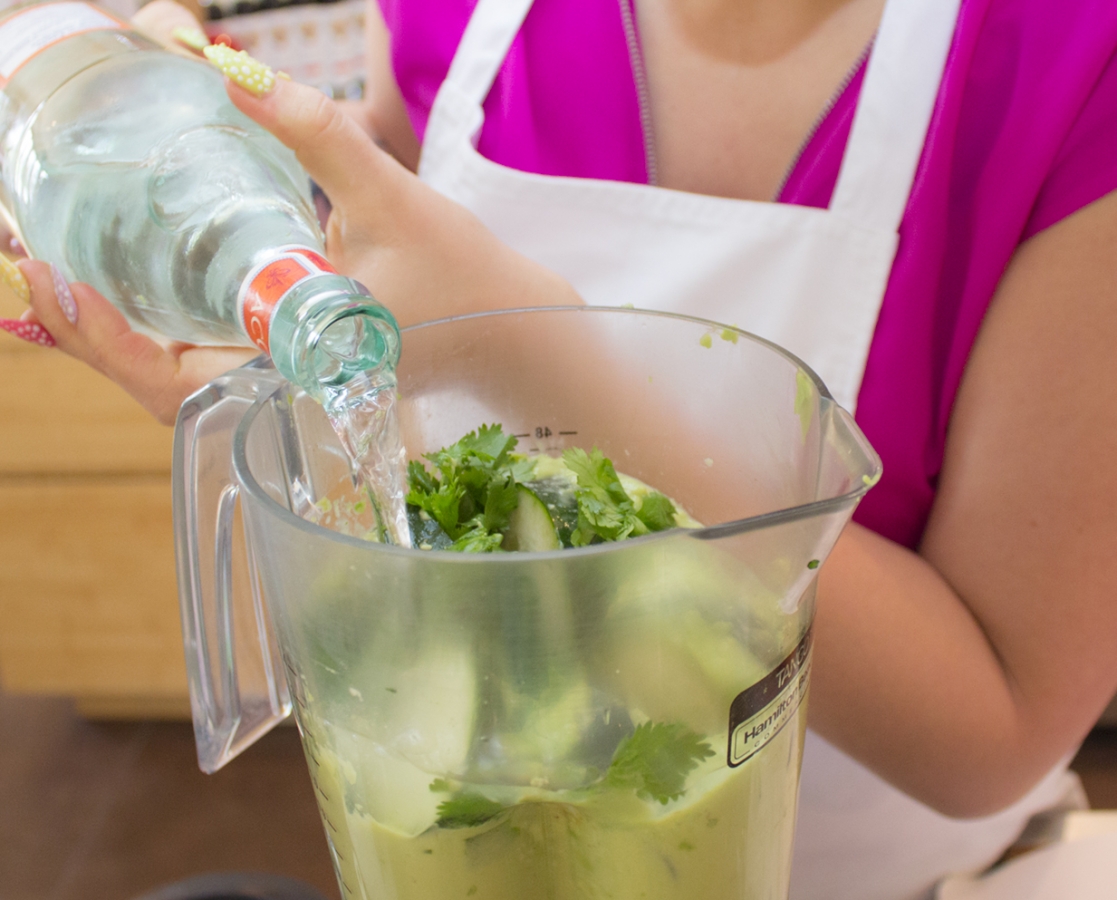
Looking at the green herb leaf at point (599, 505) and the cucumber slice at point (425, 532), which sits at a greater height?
the green herb leaf at point (599, 505)

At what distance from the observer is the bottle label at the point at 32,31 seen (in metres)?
0.52

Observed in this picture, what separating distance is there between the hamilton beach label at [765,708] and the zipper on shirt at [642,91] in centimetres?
48

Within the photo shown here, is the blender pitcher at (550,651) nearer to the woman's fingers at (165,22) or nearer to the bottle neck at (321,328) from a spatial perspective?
the bottle neck at (321,328)

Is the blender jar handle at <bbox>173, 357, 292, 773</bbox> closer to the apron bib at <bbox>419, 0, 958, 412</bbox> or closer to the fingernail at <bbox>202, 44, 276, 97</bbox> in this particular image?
the fingernail at <bbox>202, 44, 276, 97</bbox>

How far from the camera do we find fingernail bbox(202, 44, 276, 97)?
0.44 meters

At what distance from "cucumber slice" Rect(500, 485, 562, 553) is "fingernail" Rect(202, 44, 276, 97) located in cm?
24

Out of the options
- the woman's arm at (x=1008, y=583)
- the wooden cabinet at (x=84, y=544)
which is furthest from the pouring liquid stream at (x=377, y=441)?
the wooden cabinet at (x=84, y=544)

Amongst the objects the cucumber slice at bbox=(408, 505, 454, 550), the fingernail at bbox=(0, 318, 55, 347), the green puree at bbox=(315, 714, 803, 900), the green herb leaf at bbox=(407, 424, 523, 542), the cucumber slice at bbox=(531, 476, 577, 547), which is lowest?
the fingernail at bbox=(0, 318, 55, 347)

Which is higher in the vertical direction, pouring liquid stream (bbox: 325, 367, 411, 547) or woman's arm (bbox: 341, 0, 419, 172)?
pouring liquid stream (bbox: 325, 367, 411, 547)

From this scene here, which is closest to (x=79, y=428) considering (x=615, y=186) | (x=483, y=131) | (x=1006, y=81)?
(x=483, y=131)

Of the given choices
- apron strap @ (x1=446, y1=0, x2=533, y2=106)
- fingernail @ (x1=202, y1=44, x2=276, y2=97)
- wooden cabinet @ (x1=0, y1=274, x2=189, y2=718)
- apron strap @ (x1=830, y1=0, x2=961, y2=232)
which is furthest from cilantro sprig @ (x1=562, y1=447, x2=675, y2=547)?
wooden cabinet @ (x1=0, y1=274, x2=189, y2=718)

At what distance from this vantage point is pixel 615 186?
68 cm

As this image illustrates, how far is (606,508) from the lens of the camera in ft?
1.14

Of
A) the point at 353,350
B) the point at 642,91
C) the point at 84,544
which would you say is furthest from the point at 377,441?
the point at 84,544
